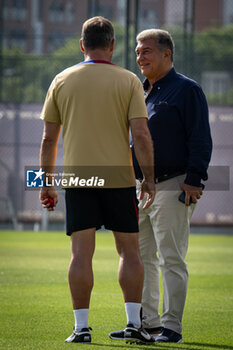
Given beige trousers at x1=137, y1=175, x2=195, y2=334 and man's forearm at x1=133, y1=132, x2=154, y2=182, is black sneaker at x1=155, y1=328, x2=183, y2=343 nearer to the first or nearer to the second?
beige trousers at x1=137, y1=175, x2=195, y2=334

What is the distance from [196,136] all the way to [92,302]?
6.73 ft

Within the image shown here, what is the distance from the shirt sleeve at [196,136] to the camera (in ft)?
14.2

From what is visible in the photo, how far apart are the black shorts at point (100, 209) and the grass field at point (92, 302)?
0.63 m

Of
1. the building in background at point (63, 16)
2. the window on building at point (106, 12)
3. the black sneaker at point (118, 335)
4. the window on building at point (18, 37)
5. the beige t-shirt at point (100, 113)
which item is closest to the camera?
the beige t-shirt at point (100, 113)

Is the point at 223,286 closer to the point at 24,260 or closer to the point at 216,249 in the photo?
the point at 24,260

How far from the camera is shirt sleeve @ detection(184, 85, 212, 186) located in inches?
170

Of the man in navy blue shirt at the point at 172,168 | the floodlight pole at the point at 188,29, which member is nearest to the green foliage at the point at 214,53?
the floodlight pole at the point at 188,29

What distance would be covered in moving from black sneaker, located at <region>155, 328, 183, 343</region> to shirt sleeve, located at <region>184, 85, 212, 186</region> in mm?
868

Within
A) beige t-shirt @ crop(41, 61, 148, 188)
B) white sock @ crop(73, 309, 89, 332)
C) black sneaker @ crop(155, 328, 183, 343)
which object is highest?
beige t-shirt @ crop(41, 61, 148, 188)

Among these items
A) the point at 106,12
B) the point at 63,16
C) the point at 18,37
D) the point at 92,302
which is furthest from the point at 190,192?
the point at 63,16

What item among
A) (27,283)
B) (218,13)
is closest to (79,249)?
(27,283)

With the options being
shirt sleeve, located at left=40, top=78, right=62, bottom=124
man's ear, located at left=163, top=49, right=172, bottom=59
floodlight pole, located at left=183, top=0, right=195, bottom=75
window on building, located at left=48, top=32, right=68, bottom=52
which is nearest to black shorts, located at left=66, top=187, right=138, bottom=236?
shirt sleeve, located at left=40, top=78, right=62, bottom=124

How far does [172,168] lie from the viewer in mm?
4422

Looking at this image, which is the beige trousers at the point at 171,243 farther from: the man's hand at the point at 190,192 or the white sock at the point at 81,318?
the white sock at the point at 81,318
